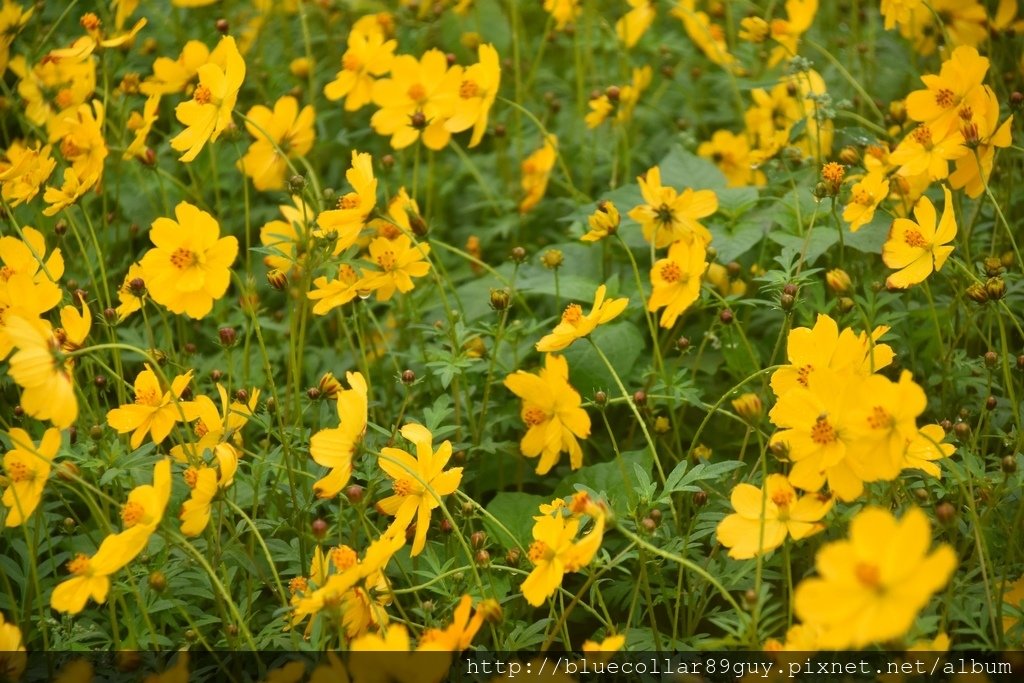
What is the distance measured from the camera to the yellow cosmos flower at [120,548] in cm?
114

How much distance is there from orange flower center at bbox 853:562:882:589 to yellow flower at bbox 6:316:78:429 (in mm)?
829

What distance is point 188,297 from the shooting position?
1496 mm

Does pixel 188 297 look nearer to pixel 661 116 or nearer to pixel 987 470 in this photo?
pixel 987 470

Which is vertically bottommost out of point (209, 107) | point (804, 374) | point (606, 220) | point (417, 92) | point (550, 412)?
point (550, 412)

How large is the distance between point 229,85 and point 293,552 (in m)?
0.71

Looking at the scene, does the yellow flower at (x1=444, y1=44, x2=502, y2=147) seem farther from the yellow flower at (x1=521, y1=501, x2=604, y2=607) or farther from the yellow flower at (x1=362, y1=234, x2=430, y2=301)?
the yellow flower at (x1=521, y1=501, x2=604, y2=607)

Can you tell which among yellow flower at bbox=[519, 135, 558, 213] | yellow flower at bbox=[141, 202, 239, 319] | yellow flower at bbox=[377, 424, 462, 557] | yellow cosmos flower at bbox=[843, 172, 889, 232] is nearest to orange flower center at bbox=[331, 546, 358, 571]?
yellow flower at bbox=[377, 424, 462, 557]

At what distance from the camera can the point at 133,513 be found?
116cm

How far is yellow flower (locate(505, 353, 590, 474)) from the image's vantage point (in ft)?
4.98

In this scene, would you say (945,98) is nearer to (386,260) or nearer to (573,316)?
(573,316)

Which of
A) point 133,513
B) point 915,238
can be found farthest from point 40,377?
point 915,238

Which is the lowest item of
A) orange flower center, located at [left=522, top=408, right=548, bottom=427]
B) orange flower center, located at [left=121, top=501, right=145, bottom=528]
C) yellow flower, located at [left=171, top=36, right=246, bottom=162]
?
orange flower center, located at [left=522, top=408, right=548, bottom=427]

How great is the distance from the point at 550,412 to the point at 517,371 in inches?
5.6

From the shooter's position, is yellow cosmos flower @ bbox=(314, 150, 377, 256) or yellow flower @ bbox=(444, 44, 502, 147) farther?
yellow flower @ bbox=(444, 44, 502, 147)
